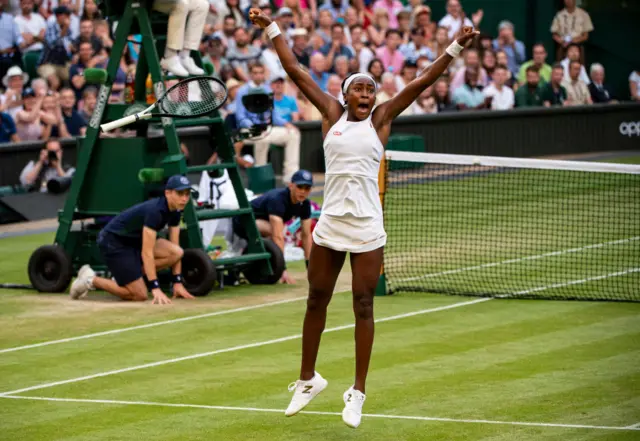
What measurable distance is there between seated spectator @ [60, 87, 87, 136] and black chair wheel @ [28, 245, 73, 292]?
21.4 feet

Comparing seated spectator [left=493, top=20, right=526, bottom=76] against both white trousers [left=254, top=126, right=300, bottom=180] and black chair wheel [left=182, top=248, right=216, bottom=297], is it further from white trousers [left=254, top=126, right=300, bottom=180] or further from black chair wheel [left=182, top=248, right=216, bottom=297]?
black chair wheel [left=182, top=248, right=216, bottom=297]

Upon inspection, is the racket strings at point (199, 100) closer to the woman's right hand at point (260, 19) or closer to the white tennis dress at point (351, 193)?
the woman's right hand at point (260, 19)

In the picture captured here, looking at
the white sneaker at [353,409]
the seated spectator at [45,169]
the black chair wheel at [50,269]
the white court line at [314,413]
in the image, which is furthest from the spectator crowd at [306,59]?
the white sneaker at [353,409]

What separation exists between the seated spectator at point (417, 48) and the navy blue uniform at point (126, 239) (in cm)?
1444

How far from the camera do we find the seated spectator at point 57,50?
22734mm

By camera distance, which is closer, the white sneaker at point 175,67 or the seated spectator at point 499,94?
the white sneaker at point 175,67

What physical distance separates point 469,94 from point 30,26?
29.8 feet

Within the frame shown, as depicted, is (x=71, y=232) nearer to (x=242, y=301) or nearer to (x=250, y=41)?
(x=242, y=301)

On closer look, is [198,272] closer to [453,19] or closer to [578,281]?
[578,281]

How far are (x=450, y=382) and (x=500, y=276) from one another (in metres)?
5.61

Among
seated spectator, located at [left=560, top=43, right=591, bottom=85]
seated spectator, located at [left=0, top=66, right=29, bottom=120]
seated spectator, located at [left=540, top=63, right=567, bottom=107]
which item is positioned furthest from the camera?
seated spectator, located at [left=560, top=43, right=591, bottom=85]

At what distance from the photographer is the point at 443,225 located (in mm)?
19859

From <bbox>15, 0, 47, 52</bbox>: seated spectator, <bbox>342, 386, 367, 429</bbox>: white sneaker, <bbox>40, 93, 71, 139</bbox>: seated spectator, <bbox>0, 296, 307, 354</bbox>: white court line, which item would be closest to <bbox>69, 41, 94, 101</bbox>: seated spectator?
<bbox>15, 0, 47, 52</bbox>: seated spectator

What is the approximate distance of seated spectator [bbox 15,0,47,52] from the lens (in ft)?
76.5
